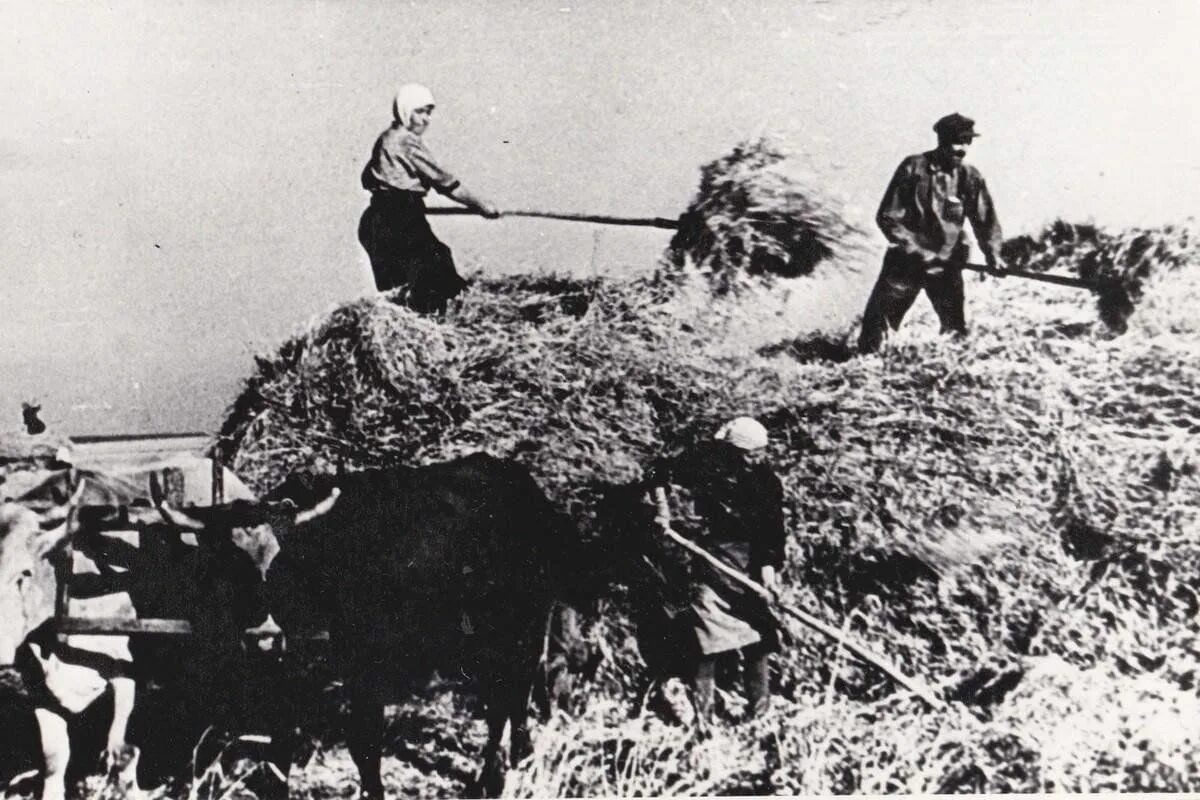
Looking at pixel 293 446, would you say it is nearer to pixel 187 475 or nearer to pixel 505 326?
pixel 187 475

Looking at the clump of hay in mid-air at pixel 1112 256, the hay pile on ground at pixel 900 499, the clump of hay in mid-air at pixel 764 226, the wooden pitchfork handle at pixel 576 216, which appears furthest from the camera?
the wooden pitchfork handle at pixel 576 216

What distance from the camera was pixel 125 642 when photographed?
197 inches

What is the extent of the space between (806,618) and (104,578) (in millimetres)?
3308

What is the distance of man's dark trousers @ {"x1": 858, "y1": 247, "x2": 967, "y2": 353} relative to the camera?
5168 mm

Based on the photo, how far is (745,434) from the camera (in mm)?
4645

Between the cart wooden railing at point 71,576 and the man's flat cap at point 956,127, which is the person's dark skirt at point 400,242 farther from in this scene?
the man's flat cap at point 956,127

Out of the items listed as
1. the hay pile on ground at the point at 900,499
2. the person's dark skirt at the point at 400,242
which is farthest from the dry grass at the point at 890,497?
the person's dark skirt at the point at 400,242

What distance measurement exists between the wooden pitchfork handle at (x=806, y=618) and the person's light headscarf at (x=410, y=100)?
7.71 feet

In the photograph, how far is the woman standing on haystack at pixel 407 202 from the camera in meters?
5.37

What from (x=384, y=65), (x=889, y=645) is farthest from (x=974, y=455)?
(x=384, y=65)

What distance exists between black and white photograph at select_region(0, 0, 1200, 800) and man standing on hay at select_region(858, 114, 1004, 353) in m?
0.02

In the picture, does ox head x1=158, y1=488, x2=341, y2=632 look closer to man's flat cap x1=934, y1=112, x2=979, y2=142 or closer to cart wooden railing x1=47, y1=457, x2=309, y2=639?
cart wooden railing x1=47, y1=457, x2=309, y2=639

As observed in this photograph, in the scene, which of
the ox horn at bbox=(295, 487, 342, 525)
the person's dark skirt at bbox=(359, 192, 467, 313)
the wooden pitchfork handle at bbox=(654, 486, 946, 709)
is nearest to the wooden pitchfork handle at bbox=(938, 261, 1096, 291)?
the wooden pitchfork handle at bbox=(654, 486, 946, 709)

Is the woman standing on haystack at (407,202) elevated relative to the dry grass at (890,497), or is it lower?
elevated
